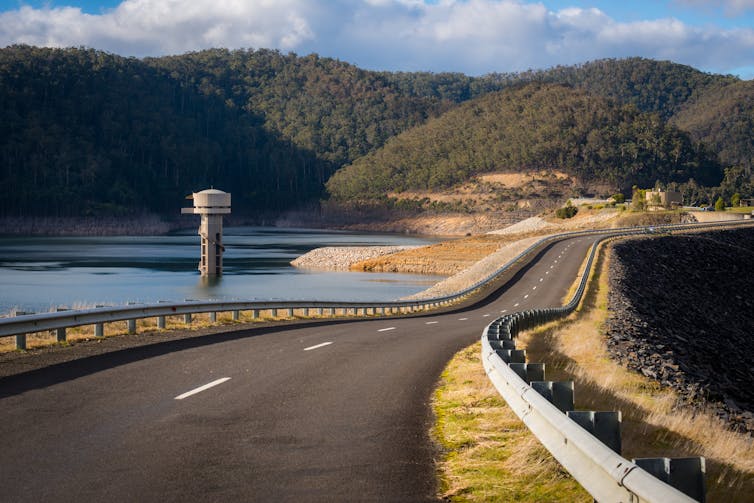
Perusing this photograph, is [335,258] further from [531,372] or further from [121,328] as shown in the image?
[531,372]

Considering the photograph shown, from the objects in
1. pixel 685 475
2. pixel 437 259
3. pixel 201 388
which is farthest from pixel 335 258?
pixel 685 475

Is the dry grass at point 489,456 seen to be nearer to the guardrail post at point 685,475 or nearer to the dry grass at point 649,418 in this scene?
the dry grass at point 649,418

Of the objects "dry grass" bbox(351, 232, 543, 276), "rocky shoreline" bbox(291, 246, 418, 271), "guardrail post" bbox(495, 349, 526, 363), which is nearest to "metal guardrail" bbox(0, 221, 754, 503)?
"guardrail post" bbox(495, 349, 526, 363)

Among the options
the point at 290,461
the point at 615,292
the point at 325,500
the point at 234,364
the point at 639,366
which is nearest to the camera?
the point at 325,500

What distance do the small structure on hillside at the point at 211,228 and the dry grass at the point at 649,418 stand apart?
55347mm

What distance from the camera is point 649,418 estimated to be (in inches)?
368

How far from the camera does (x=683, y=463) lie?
4.28 m

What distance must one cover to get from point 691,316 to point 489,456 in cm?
3706

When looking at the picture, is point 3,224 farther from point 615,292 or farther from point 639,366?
point 639,366

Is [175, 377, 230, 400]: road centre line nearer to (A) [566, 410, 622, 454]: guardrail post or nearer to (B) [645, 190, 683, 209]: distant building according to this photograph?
(A) [566, 410, 622, 454]: guardrail post

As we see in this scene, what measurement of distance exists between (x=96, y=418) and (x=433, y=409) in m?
3.57

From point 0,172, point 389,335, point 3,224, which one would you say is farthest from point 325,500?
point 0,172

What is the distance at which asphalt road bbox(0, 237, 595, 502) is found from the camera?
623 cm

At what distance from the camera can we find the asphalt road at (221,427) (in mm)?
6230
